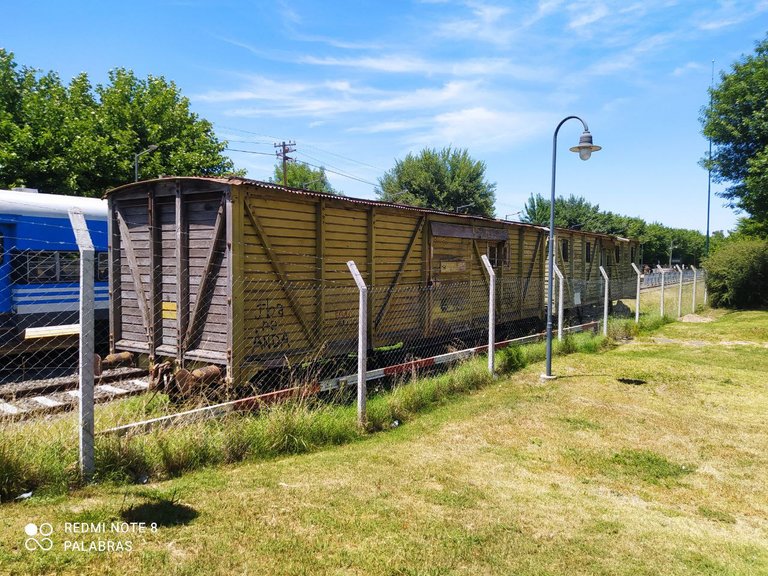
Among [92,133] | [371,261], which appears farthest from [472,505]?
[92,133]

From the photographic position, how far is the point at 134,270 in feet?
23.2

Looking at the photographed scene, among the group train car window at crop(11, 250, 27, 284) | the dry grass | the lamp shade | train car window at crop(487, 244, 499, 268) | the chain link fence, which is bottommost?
the dry grass

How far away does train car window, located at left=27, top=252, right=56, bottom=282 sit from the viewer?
9726 millimetres

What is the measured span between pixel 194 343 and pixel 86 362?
269 cm

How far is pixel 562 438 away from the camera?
5848 mm

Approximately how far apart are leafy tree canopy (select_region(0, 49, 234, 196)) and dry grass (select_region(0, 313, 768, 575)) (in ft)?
58.4

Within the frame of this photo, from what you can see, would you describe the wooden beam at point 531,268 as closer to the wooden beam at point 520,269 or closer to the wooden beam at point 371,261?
the wooden beam at point 520,269

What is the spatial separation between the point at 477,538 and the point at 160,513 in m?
2.18

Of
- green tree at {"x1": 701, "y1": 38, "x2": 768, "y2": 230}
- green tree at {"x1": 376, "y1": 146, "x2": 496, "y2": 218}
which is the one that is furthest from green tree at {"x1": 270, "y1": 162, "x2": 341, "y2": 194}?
green tree at {"x1": 701, "y1": 38, "x2": 768, "y2": 230}

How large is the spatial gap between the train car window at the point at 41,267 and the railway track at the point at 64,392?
288 cm

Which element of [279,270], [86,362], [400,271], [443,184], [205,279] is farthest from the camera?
[443,184]

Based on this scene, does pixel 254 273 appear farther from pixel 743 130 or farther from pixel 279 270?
pixel 743 130

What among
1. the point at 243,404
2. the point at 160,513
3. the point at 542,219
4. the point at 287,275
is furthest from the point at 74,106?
the point at 542,219

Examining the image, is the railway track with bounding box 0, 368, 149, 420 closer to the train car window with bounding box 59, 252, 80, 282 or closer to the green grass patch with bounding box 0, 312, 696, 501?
the green grass patch with bounding box 0, 312, 696, 501
